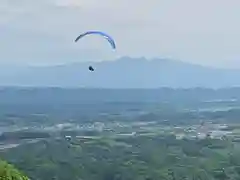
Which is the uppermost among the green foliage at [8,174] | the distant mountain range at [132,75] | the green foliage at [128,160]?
the distant mountain range at [132,75]

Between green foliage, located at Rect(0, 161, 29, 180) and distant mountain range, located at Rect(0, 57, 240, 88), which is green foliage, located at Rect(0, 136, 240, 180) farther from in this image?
distant mountain range, located at Rect(0, 57, 240, 88)

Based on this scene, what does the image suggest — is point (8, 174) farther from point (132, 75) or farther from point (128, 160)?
point (132, 75)

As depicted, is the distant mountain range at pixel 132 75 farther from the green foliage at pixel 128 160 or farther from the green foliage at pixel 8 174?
the green foliage at pixel 8 174

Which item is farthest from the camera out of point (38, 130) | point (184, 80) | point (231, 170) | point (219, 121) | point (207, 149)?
point (184, 80)

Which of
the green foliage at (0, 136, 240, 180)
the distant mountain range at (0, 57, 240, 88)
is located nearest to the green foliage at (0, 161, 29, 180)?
the green foliage at (0, 136, 240, 180)

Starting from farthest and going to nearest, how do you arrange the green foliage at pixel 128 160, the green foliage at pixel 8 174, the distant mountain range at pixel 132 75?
the distant mountain range at pixel 132 75 → the green foliage at pixel 128 160 → the green foliage at pixel 8 174

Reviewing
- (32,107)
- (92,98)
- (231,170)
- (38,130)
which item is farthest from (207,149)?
(92,98)

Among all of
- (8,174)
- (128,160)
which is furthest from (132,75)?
(8,174)

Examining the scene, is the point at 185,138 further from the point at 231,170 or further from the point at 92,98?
the point at 92,98

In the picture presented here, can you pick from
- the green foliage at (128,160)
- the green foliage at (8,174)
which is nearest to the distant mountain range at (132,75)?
the green foliage at (128,160)
